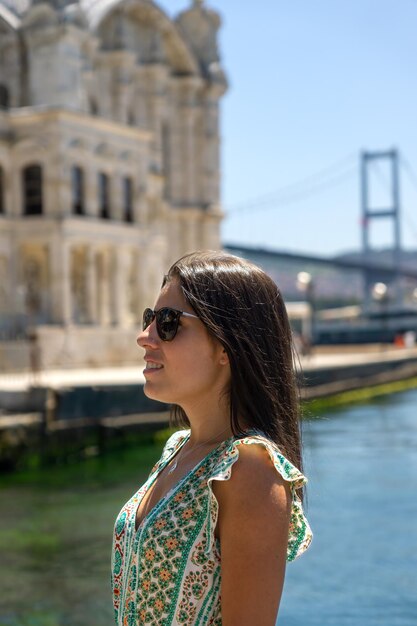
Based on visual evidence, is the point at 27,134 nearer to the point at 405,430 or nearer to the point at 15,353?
the point at 15,353

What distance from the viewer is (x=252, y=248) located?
246 feet

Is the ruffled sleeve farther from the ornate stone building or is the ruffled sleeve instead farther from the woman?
the ornate stone building

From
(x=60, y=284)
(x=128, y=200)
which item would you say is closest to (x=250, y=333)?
(x=60, y=284)

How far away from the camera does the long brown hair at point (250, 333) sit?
254 centimetres

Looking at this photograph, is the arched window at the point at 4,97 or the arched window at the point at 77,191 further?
the arched window at the point at 4,97

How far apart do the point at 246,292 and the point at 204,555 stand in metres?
0.62

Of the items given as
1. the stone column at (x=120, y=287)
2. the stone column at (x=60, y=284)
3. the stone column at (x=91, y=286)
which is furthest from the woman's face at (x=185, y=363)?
the stone column at (x=120, y=287)

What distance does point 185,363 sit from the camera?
2.62 m

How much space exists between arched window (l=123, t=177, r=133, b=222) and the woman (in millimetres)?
36273

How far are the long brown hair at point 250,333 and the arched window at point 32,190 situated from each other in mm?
34298

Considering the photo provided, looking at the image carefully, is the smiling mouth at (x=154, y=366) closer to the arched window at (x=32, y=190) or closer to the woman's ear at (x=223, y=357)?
the woman's ear at (x=223, y=357)

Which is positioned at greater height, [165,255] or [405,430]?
[165,255]

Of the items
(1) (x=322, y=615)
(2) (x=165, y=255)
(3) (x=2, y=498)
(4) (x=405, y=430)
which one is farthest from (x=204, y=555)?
(2) (x=165, y=255)

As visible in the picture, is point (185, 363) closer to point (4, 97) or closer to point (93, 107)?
point (4, 97)
